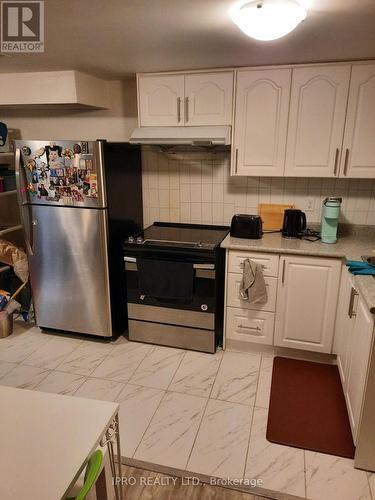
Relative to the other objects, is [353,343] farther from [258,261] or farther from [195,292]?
[195,292]

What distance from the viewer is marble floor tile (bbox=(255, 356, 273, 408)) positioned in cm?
227

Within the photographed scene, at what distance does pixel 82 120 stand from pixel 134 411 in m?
2.59

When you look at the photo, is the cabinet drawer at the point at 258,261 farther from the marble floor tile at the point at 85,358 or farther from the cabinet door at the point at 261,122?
the marble floor tile at the point at 85,358

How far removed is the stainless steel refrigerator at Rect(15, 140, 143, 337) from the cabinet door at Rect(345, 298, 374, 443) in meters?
1.80

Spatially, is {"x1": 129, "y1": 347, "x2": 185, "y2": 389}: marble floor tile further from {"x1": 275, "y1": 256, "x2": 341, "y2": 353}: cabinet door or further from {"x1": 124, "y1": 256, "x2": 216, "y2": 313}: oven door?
{"x1": 275, "y1": 256, "x2": 341, "y2": 353}: cabinet door

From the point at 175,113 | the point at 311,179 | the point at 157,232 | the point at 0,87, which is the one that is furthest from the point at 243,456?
the point at 0,87

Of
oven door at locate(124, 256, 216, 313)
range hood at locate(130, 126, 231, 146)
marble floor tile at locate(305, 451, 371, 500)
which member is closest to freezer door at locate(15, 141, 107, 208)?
range hood at locate(130, 126, 231, 146)

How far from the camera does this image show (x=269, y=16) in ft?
4.79

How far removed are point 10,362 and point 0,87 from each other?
7.32ft

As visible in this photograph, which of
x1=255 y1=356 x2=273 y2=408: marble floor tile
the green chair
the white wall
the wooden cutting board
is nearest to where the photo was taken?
the green chair

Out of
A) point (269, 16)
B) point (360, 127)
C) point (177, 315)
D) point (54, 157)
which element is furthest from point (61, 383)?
point (360, 127)

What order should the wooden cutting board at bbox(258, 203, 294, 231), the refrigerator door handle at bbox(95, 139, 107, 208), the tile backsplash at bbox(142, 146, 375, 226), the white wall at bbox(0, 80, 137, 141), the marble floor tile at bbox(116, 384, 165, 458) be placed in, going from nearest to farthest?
the marble floor tile at bbox(116, 384, 165, 458)
the refrigerator door handle at bbox(95, 139, 107, 208)
the tile backsplash at bbox(142, 146, 375, 226)
the wooden cutting board at bbox(258, 203, 294, 231)
the white wall at bbox(0, 80, 137, 141)

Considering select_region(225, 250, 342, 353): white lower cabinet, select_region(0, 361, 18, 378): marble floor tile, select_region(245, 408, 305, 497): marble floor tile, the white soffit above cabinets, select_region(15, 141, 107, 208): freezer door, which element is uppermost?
the white soffit above cabinets

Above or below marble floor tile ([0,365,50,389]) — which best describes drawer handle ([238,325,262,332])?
above
